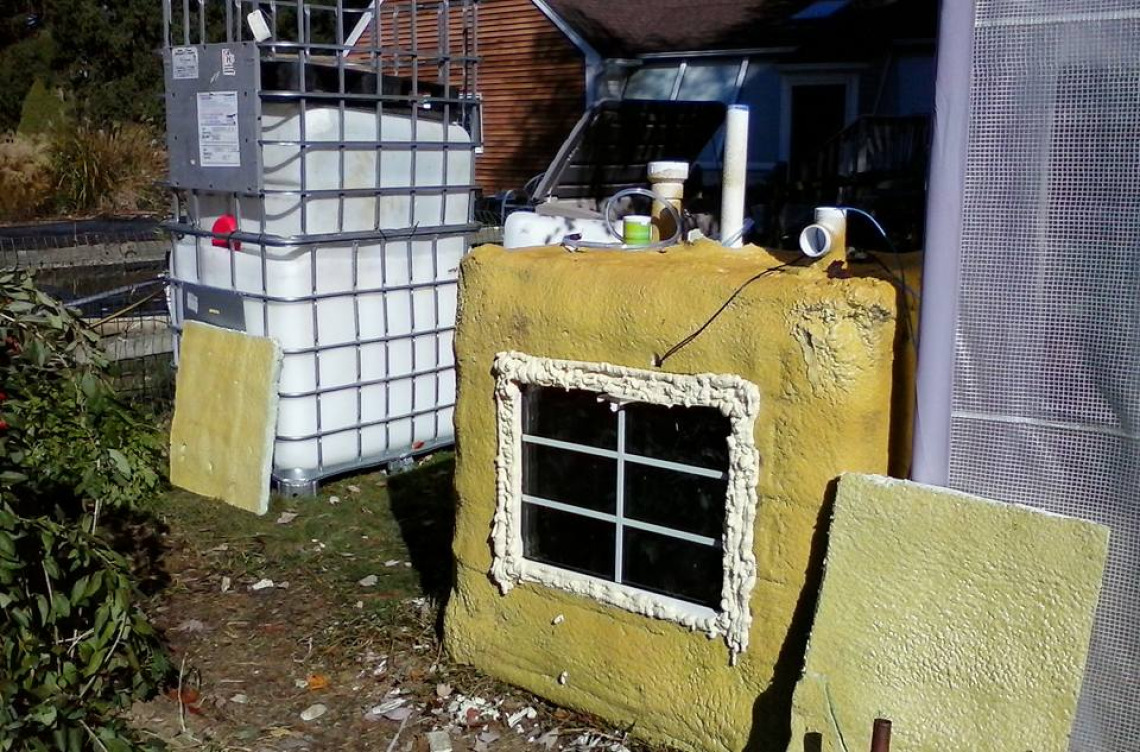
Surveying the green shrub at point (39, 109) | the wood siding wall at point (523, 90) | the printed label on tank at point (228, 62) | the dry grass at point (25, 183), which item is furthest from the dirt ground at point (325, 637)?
the green shrub at point (39, 109)

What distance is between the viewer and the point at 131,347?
7.33m

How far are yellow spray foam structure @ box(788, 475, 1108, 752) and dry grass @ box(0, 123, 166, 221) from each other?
62.1ft

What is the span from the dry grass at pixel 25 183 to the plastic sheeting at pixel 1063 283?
20.1 meters

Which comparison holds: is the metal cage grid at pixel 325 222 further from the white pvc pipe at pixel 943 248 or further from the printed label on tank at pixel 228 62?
the white pvc pipe at pixel 943 248

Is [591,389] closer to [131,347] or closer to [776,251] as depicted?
[776,251]

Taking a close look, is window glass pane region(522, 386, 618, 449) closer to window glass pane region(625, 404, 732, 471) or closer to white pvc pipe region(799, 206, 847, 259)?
window glass pane region(625, 404, 732, 471)

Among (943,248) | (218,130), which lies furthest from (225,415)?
(943,248)

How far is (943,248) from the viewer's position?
9.99 feet

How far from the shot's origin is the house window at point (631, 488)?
3418mm

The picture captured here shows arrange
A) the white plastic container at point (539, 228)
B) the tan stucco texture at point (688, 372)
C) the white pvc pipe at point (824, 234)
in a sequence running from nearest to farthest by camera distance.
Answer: the tan stucco texture at point (688, 372), the white pvc pipe at point (824, 234), the white plastic container at point (539, 228)

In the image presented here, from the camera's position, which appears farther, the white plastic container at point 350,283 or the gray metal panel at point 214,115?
the white plastic container at point 350,283

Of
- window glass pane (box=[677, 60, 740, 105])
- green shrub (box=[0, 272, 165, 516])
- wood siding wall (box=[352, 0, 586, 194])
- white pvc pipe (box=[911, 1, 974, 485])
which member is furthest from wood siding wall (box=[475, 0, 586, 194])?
white pvc pipe (box=[911, 1, 974, 485])

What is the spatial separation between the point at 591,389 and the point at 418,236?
10.6 feet

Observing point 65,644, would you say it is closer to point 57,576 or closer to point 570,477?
point 57,576
